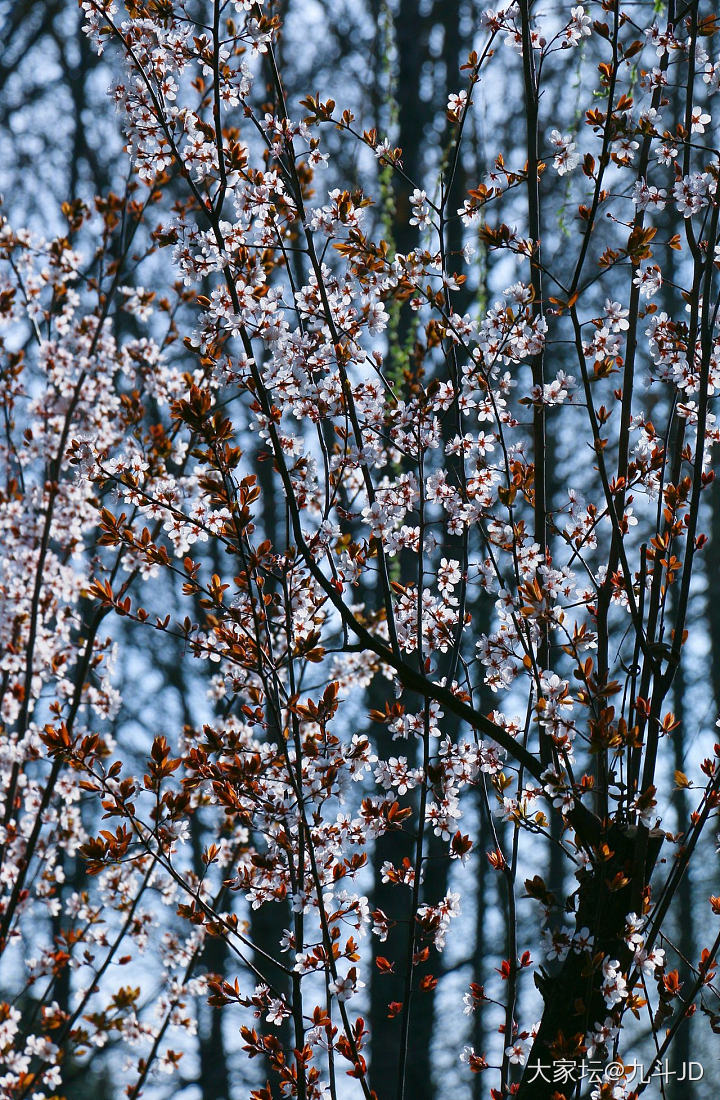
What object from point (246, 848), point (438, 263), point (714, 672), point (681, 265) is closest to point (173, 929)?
point (714, 672)

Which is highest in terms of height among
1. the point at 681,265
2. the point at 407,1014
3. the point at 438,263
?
the point at 681,265

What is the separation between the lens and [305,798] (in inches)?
83.4

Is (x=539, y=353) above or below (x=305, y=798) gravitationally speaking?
above

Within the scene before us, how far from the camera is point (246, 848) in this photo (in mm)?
3262

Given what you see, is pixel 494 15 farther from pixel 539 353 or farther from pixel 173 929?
pixel 173 929

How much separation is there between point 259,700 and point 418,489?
0.58 m

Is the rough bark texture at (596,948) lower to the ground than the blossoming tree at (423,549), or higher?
lower

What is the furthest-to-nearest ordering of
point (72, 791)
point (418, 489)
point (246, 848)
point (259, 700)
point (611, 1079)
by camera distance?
point (72, 791), point (246, 848), point (418, 489), point (259, 700), point (611, 1079)

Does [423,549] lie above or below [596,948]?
above

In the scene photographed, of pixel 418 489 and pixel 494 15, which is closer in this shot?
pixel 494 15

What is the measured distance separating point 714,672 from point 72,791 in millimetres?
5138

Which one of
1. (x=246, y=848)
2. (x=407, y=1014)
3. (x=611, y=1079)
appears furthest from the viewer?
(x=246, y=848)

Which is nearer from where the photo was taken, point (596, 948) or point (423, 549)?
point (596, 948)

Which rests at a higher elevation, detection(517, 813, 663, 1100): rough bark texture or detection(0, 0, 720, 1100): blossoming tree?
detection(0, 0, 720, 1100): blossoming tree
